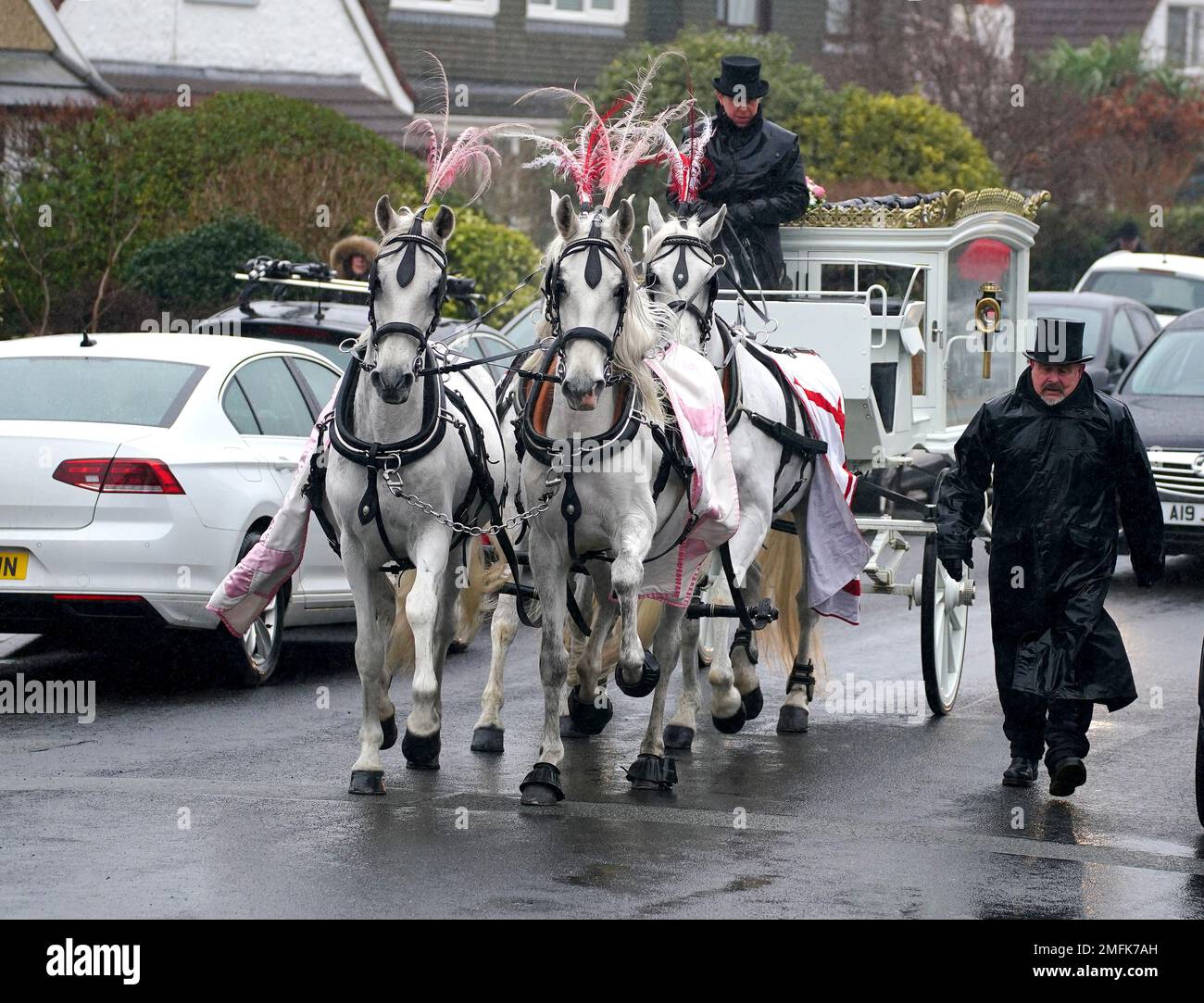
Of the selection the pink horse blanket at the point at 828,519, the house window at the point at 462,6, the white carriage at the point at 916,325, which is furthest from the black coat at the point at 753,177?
the house window at the point at 462,6

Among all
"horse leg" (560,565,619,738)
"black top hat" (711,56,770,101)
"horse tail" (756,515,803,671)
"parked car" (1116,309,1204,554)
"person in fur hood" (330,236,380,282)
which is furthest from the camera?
"person in fur hood" (330,236,380,282)

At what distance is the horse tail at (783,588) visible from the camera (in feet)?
35.4

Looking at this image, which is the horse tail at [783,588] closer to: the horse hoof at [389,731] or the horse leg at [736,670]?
the horse leg at [736,670]

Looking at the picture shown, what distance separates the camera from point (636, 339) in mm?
8172

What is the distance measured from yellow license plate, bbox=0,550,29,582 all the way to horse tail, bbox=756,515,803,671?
12.1 ft

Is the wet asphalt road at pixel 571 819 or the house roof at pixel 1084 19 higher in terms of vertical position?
the house roof at pixel 1084 19

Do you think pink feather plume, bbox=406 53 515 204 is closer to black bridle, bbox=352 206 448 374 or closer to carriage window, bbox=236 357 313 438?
black bridle, bbox=352 206 448 374

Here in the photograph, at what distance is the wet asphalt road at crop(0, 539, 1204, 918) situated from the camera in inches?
271

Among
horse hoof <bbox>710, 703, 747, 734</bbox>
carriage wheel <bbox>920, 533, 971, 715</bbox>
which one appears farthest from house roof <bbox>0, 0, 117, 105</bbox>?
horse hoof <bbox>710, 703, 747, 734</bbox>

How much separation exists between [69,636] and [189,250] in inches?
318

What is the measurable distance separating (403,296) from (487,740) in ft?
7.82

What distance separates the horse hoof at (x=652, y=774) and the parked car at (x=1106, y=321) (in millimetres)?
11953

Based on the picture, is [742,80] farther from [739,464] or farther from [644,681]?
[644,681]
